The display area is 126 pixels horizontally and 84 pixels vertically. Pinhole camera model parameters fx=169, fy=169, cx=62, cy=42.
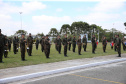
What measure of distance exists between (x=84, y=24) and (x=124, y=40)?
197 ft

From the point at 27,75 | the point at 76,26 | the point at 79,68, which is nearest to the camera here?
the point at 27,75

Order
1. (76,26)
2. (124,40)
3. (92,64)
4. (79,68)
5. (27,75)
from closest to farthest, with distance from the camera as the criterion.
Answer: (27,75), (79,68), (92,64), (124,40), (76,26)

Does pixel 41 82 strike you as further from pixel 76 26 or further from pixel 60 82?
pixel 76 26

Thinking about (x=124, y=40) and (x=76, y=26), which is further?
(x=76, y=26)

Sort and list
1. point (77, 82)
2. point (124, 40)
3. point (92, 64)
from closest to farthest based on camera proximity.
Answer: point (77, 82) → point (92, 64) → point (124, 40)

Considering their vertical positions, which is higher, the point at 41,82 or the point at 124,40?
the point at 124,40

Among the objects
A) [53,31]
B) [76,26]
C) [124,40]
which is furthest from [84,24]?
[124,40]

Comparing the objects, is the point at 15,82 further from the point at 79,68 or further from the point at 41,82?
the point at 79,68

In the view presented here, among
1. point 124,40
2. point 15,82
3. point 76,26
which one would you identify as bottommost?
point 15,82

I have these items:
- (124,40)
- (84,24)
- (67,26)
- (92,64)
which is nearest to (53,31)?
(67,26)

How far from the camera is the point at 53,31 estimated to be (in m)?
86.1

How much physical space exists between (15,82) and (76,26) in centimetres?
7500

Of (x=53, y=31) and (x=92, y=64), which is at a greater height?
(x=53, y=31)

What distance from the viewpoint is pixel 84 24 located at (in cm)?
8125
